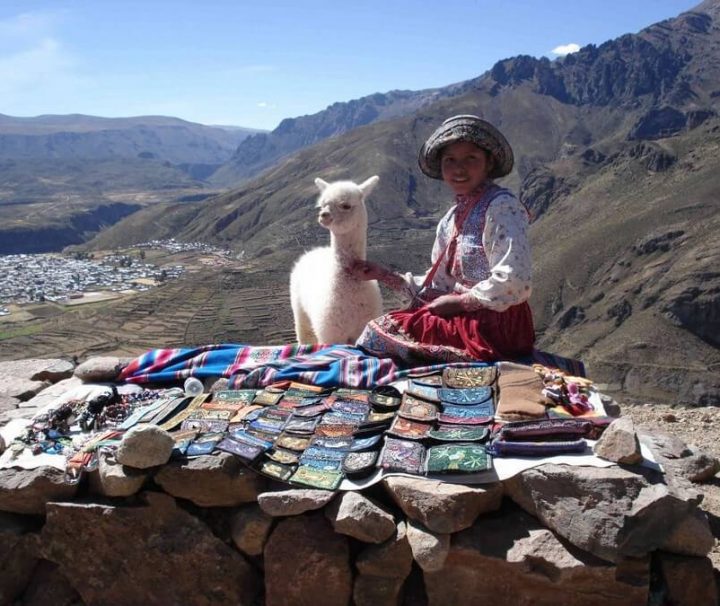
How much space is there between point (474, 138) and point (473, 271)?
32.6 inches

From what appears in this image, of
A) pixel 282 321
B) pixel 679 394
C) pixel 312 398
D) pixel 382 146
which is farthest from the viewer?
pixel 382 146

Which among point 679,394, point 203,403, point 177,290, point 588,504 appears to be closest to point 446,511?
point 588,504

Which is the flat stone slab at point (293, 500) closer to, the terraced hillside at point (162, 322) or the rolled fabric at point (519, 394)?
the rolled fabric at point (519, 394)

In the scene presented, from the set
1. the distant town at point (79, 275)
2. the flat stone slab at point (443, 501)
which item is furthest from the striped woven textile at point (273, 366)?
the distant town at point (79, 275)

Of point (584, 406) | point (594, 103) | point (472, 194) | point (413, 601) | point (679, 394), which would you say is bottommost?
point (679, 394)

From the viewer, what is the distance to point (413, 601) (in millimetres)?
3199

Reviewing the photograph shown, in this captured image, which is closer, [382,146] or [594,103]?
[382,146]

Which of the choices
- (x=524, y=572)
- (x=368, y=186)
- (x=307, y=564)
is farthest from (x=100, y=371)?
(x=524, y=572)

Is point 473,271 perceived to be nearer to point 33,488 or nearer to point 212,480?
point 212,480

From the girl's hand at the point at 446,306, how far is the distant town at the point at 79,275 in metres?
66.2

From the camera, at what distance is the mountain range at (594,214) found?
4422cm

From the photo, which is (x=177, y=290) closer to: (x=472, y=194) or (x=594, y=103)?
(x=472, y=194)

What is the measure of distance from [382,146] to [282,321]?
4021 inches

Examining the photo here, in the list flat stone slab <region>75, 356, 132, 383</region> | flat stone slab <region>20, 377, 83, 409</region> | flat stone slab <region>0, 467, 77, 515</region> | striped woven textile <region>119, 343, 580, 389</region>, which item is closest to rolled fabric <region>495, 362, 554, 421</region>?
striped woven textile <region>119, 343, 580, 389</region>
